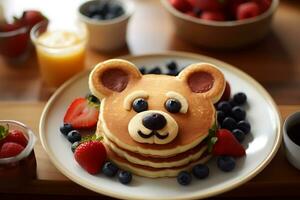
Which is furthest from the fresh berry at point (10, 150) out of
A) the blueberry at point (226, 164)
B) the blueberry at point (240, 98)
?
the blueberry at point (240, 98)

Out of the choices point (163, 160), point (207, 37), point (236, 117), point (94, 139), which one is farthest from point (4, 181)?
point (207, 37)

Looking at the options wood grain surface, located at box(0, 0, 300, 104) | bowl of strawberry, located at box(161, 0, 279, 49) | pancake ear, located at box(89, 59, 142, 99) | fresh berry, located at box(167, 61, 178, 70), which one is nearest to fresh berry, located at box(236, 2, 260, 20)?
bowl of strawberry, located at box(161, 0, 279, 49)

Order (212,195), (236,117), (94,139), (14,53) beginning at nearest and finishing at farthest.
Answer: (212,195) → (94,139) → (236,117) → (14,53)

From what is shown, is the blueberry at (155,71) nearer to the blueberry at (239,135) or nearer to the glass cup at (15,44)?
the blueberry at (239,135)

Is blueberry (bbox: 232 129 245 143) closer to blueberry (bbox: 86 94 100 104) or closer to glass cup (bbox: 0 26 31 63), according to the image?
blueberry (bbox: 86 94 100 104)

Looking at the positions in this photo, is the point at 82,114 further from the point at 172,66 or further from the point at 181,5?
the point at 181,5

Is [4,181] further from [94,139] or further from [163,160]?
[163,160]
